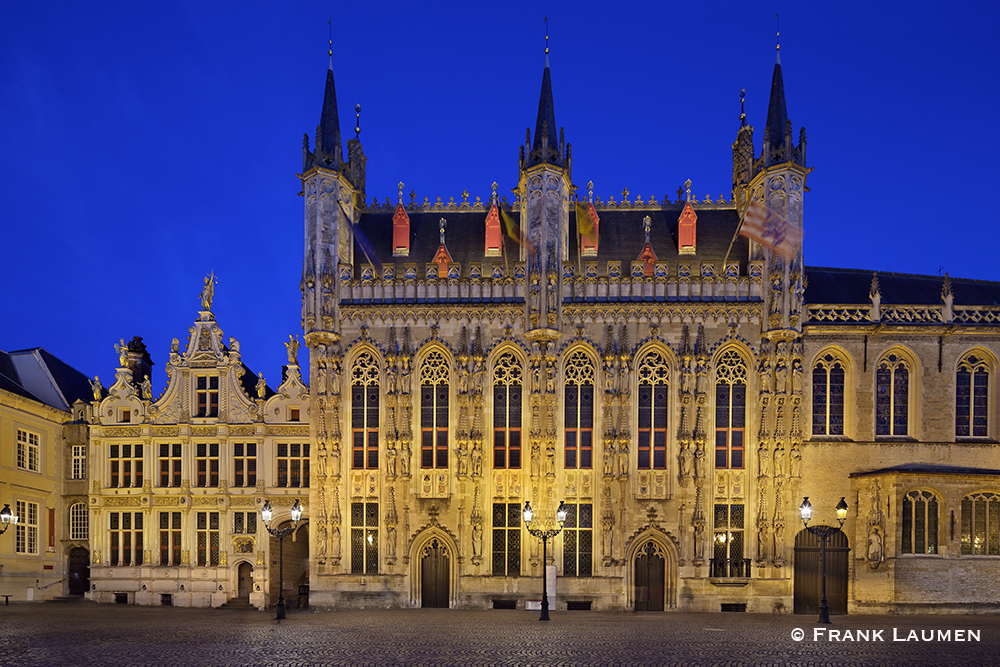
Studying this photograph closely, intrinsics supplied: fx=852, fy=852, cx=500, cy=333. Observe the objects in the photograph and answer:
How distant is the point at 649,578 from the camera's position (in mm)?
39000

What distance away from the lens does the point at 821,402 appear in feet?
129

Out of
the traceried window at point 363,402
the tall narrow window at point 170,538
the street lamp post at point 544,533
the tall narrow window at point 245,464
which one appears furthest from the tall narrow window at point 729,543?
the tall narrow window at point 170,538

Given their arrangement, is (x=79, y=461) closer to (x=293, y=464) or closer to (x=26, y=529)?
(x=26, y=529)

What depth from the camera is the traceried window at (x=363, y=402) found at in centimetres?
4041

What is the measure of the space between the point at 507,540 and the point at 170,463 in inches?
712

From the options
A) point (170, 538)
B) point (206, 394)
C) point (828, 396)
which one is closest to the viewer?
point (828, 396)

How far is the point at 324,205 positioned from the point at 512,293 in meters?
10.1

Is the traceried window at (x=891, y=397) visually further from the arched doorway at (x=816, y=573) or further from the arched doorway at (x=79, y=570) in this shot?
the arched doorway at (x=79, y=570)

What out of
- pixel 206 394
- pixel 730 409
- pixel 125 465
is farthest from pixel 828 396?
pixel 125 465

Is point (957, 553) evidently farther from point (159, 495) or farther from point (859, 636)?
point (159, 495)

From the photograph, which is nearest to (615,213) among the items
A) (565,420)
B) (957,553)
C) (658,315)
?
(658,315)

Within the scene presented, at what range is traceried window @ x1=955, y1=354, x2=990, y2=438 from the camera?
39156 mm

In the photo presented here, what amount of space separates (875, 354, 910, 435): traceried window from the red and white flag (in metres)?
6.85

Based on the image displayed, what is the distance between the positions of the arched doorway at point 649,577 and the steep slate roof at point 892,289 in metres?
14.4
